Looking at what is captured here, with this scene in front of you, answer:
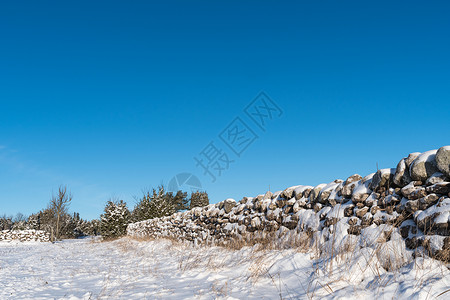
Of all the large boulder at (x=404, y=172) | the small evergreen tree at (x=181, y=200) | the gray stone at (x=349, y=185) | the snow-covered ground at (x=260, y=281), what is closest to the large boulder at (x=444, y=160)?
the large boulder at (x=404, y=172)

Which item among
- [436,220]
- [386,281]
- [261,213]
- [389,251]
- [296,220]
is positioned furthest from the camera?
[261,213]

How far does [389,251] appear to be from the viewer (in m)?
3.47

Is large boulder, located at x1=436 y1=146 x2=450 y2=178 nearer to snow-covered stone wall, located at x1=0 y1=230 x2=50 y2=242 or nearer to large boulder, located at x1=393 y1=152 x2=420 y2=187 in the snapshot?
large boulder, located at x1=393 y1=152 x2=420 y2=187

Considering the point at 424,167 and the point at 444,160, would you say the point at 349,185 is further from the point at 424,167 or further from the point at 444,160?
the point at 444,160

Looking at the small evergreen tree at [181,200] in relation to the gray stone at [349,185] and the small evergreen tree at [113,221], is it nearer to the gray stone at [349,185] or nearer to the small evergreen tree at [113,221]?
the small evergreen tree at [113,221]

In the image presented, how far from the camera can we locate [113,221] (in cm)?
2306

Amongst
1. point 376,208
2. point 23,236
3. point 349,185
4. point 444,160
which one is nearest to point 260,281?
point 376,208

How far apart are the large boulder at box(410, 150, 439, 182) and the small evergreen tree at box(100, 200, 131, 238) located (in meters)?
23.0

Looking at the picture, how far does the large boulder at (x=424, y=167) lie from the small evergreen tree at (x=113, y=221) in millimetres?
23028

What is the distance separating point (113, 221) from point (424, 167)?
77.1 feet

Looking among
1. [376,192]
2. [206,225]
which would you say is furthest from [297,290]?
[206,225]

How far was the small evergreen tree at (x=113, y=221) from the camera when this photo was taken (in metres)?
22.6

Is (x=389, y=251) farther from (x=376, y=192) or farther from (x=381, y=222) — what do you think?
(x=376, y=192)

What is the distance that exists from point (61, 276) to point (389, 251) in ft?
19.7
